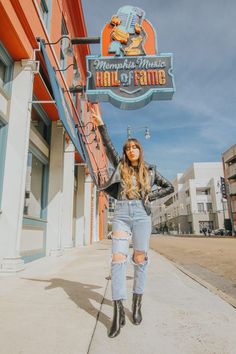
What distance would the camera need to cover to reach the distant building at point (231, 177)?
42.5 meters

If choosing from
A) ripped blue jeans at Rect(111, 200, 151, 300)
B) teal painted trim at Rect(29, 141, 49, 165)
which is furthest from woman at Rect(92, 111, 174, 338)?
teal painted trim at Rect(29, 141, 49, 165)

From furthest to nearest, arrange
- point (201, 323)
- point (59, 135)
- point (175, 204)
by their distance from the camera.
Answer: point (175, 204) → point (59, 135) → point (201, 323)

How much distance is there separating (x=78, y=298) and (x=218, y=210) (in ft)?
211

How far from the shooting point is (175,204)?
272 ft

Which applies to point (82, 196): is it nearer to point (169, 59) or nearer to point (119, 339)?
point (169, 59)

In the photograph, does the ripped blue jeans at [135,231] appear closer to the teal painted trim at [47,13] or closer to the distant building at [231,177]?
the teal painted trim at [47,13]

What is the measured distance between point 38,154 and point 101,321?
6.25 meters

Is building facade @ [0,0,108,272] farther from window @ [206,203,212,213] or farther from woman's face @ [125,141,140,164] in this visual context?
window @ [206,203,212,213]

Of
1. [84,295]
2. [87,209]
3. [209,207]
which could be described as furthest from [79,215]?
[209,207]

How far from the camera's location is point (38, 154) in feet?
25.8

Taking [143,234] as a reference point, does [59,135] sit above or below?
above

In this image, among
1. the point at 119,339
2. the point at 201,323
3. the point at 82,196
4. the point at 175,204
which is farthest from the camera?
the point at 175,204

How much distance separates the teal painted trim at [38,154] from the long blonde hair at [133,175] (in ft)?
16.5

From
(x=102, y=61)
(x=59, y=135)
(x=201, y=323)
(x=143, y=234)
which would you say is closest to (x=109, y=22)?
(x=102, y=61)
